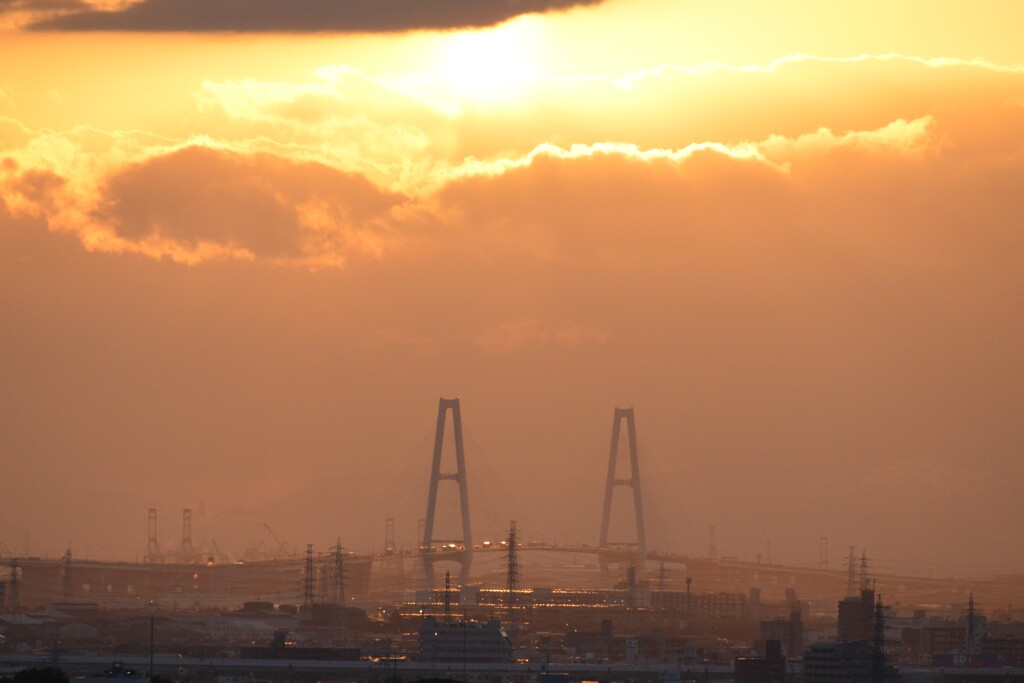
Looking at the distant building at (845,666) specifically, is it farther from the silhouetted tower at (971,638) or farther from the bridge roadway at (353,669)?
the silhouetted tower at (971,638)

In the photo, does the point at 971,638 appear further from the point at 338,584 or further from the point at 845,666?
the point at 338,584

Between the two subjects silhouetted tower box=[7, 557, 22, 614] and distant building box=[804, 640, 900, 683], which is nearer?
distant building box=[804, 640, 900, 683]

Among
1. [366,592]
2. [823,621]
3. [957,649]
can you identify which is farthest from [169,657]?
[366,592]

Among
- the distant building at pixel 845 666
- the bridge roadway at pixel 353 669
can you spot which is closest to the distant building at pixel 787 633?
the bridge roadway at pixel 353 669

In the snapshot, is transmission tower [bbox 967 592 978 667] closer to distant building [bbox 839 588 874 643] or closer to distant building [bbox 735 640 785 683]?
distant building [bbox 839 588 874 643]

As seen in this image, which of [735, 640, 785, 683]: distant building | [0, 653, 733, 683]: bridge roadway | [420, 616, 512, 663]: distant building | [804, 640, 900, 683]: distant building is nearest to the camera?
[804, 640, 900, 683]: distant building

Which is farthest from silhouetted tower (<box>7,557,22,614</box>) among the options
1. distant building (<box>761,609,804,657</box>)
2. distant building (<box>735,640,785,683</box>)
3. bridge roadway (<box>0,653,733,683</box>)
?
distant building (<box>735,640,785,683</box>)
